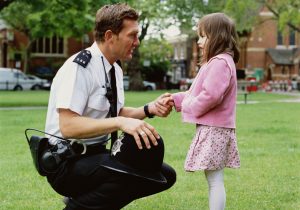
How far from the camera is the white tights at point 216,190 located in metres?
4.69

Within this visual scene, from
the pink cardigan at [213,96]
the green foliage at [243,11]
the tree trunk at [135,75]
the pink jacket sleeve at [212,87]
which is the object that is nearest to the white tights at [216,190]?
the pink cardigan at [213,96]

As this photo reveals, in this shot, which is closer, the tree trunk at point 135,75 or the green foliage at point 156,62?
the tree trunk at point 135,75

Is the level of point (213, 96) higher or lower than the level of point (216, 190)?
higher

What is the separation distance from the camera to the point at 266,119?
18000 millimetres

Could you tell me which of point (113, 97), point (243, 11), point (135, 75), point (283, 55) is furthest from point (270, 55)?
point (113, 97)

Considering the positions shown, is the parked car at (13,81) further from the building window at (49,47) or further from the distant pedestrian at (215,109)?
the distant pedestrian at (215,109)

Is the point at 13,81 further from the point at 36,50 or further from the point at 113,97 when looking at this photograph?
the point at 113,97

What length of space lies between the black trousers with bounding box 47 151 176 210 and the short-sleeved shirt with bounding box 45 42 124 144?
0.19 meters

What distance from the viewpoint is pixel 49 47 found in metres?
58.4

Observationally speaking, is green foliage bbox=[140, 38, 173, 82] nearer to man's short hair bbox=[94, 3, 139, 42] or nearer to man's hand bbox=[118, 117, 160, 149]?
man's short hair bbox=[94, 3, 139, 42]

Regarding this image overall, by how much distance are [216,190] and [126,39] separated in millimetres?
1381

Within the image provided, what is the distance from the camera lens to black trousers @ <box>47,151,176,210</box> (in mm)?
3824

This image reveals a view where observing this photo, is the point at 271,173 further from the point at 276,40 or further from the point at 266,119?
the point at 276,40

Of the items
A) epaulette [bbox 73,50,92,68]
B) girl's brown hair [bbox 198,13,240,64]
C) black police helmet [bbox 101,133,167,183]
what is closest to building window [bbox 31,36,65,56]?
girl's brown hair [bbox 198,13,240,64]
